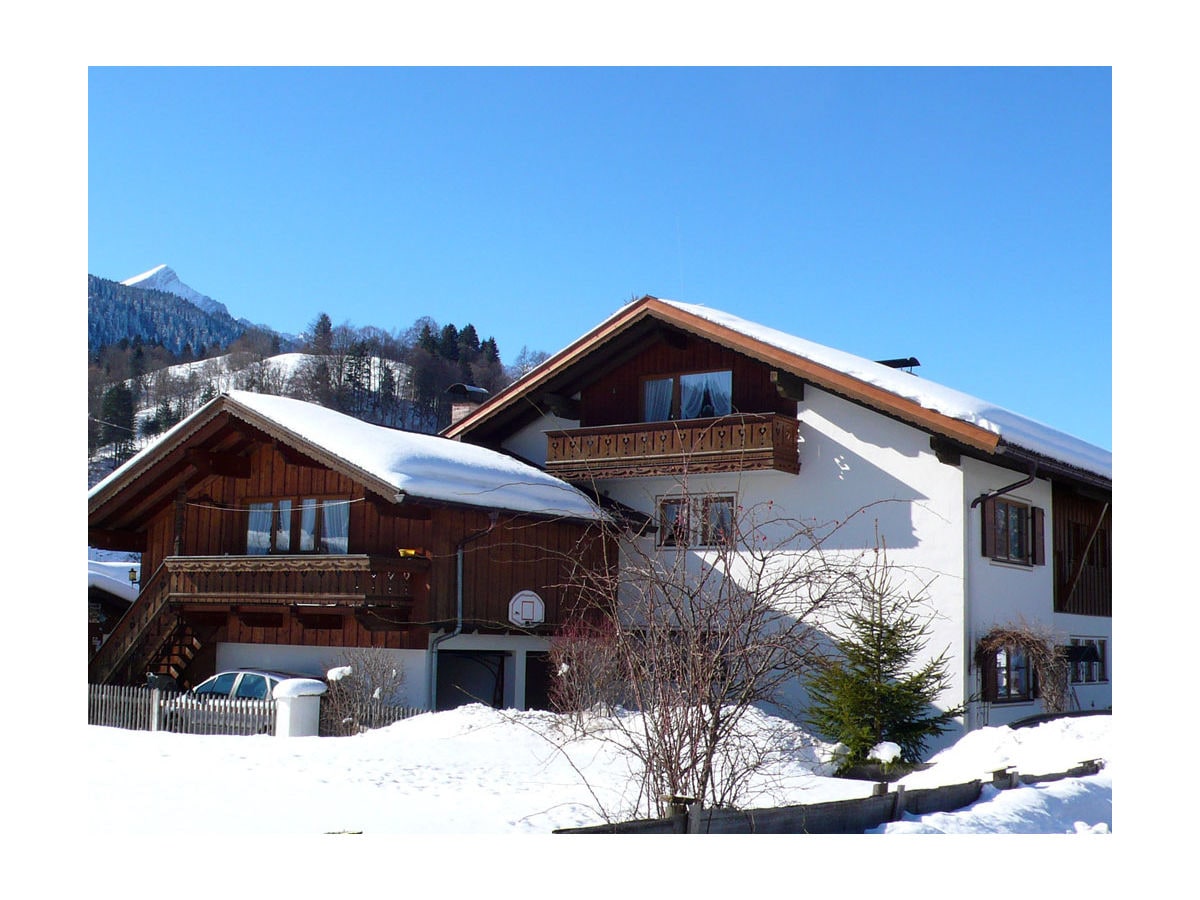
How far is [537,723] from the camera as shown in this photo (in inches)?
687

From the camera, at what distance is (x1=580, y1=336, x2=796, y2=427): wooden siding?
901 inches

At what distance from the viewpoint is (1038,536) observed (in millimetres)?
23172

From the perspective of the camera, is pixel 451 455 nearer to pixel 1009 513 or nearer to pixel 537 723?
pixel 537 723

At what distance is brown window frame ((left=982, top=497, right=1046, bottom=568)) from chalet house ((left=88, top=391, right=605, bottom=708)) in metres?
6.57

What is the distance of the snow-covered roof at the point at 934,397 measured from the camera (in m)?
19.9

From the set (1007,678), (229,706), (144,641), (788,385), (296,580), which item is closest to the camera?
(229,706)

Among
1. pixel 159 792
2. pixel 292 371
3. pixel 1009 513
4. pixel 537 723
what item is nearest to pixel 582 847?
pixel 159 792

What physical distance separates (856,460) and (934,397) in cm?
198

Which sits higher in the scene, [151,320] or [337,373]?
[151,320]

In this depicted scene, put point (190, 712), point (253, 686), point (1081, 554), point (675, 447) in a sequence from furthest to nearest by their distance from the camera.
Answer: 1. point (1081, 554)
2. point (675, 447)
3. point (253, 686)
4. point (190, 712)

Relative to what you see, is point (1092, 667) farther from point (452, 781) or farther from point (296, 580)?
point (452, 781)

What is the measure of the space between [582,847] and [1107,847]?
12.4ft

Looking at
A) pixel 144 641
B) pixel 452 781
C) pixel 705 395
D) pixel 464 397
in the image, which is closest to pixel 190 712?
pixel 144 641

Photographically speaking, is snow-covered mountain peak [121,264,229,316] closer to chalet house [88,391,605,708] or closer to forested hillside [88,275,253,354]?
forested hillside [88,275,253,354]
